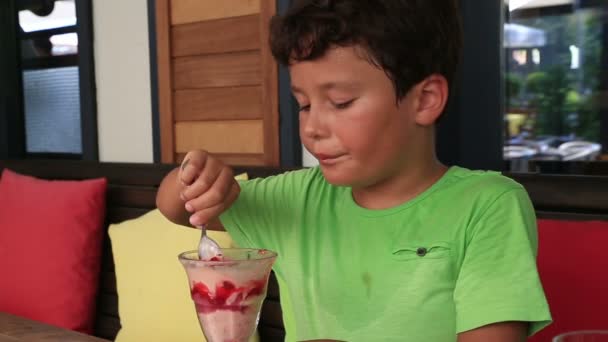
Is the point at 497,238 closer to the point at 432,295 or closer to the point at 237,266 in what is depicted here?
the point at 432,295

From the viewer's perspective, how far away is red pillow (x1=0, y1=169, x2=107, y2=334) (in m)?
2.81

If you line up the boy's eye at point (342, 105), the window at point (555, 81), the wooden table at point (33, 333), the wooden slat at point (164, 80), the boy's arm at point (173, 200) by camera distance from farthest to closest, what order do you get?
the wooden slat at point (164, 80) < the window at point (555, 81) < the wooden table at point (33, 333) < the boy's arm at point (173, 200) < the boy's eye at point (342, 105)

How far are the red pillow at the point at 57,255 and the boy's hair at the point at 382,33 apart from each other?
1.85 m

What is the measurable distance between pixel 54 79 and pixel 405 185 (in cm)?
288

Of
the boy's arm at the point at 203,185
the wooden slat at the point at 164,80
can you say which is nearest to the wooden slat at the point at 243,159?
the wooden slat at the point at 164,80

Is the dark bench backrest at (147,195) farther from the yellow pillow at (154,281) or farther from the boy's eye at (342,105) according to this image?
the boy's eye at (342,105)

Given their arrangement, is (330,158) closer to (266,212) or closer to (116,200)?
(266,212)

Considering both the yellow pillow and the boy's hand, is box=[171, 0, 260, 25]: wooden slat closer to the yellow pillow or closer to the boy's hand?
the yellow pillow

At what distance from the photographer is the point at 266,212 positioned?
146cm

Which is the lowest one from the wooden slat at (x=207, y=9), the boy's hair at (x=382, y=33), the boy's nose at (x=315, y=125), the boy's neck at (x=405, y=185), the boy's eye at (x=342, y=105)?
the boy's neck at (x=405, y=185)

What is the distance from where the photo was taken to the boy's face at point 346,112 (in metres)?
1.12

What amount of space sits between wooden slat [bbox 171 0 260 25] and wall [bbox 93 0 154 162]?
22 cm

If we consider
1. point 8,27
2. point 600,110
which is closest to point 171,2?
point 8,27

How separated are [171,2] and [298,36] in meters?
1.95
